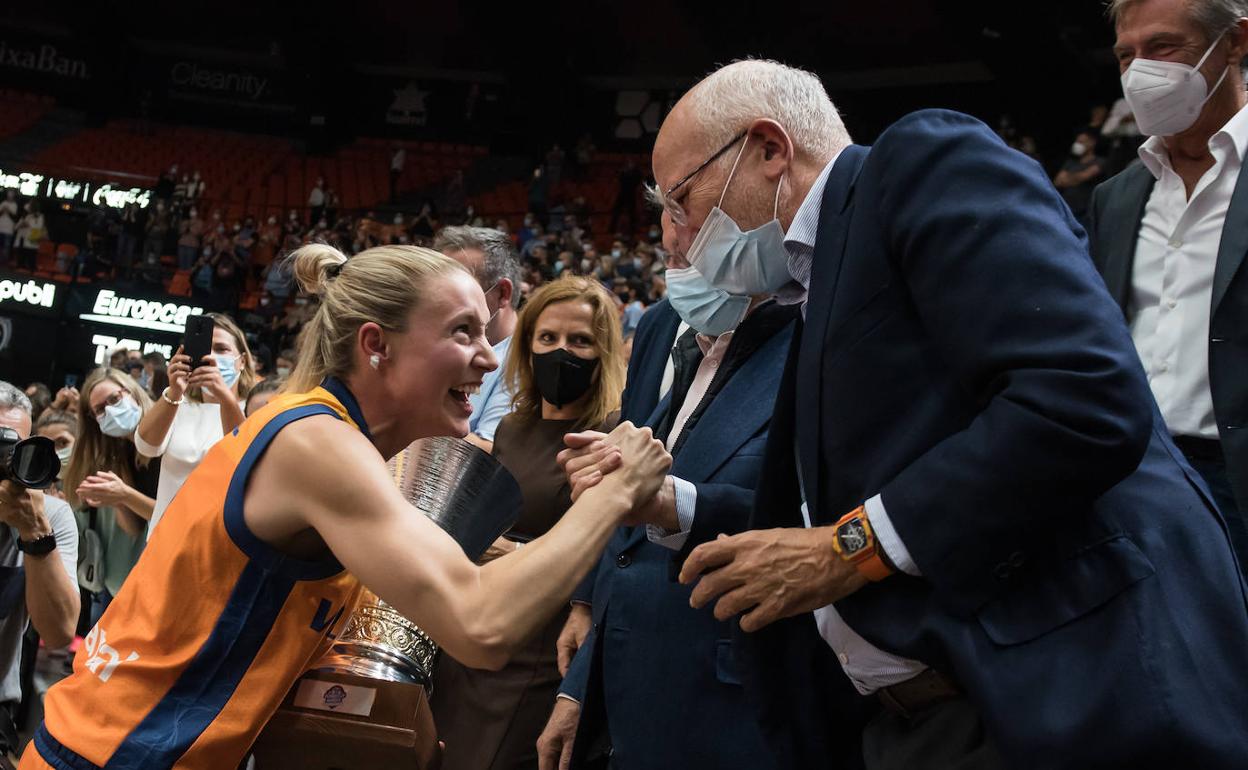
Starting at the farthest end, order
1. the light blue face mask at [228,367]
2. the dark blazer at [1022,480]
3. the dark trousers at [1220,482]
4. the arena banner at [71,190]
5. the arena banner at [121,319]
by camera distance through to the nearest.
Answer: the arena banner at [71,190], the arena banner at [121,319], the light blue face mask at [228,367], the dark trousers at [1220,482], the dark blazer at [1022,480]

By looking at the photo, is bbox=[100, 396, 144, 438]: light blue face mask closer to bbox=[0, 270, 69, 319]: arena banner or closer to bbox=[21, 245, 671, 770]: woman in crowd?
bbox=[21, 245, 671, 770]: woman in crowd

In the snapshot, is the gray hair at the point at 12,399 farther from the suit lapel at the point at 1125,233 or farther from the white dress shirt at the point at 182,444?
the suit lapel at the point at 1125,233

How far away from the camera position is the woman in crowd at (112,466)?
15.5ft

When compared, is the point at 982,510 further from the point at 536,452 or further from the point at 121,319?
the point at 121,319

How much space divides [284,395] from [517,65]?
61.4 ft

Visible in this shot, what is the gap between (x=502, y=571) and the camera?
1.71m

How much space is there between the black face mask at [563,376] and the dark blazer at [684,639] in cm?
80

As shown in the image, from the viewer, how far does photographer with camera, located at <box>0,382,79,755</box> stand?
2811mm

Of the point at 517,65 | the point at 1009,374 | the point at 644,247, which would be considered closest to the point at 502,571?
the point at 1009,374

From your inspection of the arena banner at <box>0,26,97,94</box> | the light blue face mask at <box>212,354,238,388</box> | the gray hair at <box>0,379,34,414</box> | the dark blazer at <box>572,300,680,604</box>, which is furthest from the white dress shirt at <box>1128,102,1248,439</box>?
the arena banner at <box>0,26,97,94</box>

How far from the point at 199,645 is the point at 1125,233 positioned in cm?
180

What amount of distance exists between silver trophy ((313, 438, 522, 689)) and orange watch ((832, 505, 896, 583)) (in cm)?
92

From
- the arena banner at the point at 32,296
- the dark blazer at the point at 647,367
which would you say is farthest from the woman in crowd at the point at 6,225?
the dark blazer at the point at 647,367

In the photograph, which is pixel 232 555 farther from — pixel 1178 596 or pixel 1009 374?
pixel 1178 596
